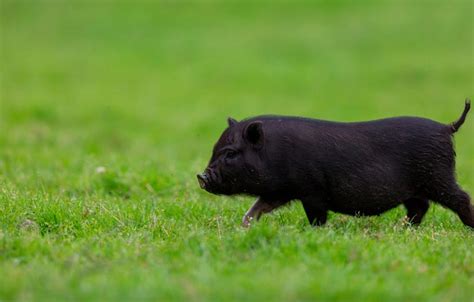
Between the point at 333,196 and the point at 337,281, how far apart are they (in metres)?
1.96

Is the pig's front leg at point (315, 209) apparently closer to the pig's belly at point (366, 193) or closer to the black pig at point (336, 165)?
the black pig at point (336, 165)

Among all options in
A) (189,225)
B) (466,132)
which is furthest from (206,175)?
(466,132)

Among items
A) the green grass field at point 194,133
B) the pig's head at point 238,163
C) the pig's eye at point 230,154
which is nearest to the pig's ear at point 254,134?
the pig's head at point 238,163

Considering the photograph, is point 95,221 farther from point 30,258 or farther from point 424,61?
point 424,61

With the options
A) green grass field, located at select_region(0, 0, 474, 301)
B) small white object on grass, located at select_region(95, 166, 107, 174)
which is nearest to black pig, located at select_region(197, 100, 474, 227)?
green grass field, located at select_region(0, 0, 474, 301)

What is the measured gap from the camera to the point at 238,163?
673cm

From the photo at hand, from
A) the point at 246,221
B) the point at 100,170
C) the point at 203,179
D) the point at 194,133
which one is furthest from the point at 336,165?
the point at 194,133

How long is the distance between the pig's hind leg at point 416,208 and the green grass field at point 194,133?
0.20m

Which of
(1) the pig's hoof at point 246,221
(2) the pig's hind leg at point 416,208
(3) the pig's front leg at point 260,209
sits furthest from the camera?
(2) the pig's hind leg at point 416,208

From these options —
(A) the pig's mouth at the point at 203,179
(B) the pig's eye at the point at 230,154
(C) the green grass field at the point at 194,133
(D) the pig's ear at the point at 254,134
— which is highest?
(D) the pig's ear at the point at 254,134

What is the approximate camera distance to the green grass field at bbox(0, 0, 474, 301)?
16.5 feet

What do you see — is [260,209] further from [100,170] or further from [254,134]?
[100,170]

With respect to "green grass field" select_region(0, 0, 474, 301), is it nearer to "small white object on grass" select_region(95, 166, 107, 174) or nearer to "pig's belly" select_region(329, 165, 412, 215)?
"small white object on grass" select_region(95, 166, 107, 174)

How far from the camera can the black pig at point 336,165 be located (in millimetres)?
6656
